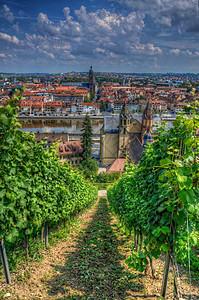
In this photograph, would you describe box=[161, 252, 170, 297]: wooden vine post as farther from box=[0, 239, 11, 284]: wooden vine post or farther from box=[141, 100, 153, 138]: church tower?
box=[141, 100, 153, 138]: church tower

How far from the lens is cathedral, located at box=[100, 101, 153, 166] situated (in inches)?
2010

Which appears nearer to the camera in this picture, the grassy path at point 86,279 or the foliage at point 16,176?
the foliage at point 16,176

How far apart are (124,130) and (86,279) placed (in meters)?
47.7

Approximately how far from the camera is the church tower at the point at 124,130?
168 ft

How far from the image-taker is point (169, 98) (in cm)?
15688

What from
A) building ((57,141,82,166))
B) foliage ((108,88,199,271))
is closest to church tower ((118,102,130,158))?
building ((57,141,82,166))

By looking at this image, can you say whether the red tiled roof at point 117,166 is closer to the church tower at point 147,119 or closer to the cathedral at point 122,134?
the cathedral at point 122,134

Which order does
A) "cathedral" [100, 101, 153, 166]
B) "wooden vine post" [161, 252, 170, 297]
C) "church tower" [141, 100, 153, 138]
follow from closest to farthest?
"wooden vine post" [161, 252, 170, 297] → "church tower" [141, 100, 153, 138] → "cathedral" [100, 101, 153, 166]

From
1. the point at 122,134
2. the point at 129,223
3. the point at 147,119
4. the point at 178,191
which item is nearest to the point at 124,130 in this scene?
the point at 122,134

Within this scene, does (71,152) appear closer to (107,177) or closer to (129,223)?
(107,177)

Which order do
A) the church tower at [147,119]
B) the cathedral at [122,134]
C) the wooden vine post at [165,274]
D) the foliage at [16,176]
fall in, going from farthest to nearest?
the cathedral at [122,134] → the church tower at [147,119] → the foliage at [16,176] → the wooden vine post at [165,274]

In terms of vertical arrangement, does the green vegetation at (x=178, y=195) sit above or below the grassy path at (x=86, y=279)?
above

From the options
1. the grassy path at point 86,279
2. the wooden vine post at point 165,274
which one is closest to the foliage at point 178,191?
the wooden vine post at point 165,274

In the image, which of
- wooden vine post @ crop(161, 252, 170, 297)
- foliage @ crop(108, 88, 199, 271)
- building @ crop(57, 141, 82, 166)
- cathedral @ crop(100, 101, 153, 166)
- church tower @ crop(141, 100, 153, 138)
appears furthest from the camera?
cathedral @ crop(100, 101, 153, 166)
